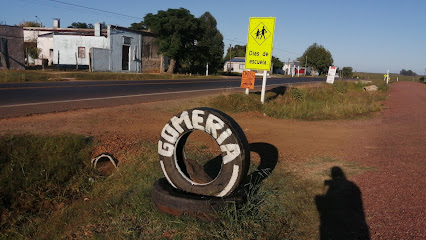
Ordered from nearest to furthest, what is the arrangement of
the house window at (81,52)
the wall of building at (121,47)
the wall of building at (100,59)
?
1. the wall of building at (100,59)
2. the wall of building at (121,47)
3. the house window at (81,52)

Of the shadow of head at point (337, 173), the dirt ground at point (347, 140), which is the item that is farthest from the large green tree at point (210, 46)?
the shadow of head at point (337, 173)

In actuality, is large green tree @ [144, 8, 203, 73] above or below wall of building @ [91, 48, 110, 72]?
above

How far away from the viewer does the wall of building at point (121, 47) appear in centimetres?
3853

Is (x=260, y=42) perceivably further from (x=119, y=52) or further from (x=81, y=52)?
(x=81, y=52)

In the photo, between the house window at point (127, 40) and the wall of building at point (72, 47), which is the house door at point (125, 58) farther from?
the wall of building at point (72, 47)

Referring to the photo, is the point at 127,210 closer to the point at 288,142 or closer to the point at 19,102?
the point at 288,142

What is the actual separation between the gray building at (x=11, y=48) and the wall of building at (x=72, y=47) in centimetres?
708

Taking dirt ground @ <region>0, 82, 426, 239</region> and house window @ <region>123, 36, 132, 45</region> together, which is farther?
house window @ <region>123, 36, 132, 45</region>

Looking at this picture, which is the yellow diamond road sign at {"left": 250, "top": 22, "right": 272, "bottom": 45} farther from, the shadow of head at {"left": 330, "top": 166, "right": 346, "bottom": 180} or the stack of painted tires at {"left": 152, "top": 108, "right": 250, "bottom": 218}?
the stack of painted tires at {"left": 152, "top": 108, "right": 250, "bottom": 218}

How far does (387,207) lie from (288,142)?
3.75 meters

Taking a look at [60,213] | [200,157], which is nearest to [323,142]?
[200,157]

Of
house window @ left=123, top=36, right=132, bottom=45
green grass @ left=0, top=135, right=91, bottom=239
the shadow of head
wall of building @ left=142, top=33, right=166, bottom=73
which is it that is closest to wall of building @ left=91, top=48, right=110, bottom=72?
house window @ left=123, top=36, right=132, bottom=45

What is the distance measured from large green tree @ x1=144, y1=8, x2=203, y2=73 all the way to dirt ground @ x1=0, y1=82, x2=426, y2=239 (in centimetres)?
2914

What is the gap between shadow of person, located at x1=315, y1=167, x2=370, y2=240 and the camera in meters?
3.50
